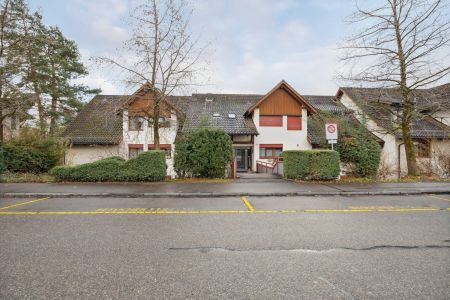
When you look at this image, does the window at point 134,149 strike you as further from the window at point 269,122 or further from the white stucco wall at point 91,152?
the window at point 269,122

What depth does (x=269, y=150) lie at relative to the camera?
22516 mm

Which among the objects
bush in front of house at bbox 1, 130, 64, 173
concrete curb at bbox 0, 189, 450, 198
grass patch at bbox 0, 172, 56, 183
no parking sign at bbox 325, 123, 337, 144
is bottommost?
concrete curb at bbox 0, 189, 450, 198

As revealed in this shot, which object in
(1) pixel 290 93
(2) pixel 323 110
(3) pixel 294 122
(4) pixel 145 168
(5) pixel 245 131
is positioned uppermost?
(1) pixel 290 93

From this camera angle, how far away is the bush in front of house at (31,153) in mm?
13930

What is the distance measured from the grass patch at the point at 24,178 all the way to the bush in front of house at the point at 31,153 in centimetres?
69

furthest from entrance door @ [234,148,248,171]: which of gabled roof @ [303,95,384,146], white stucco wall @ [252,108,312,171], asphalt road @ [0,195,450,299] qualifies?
asphalt road @ [0,195,450,299]

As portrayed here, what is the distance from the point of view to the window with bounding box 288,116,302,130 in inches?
893

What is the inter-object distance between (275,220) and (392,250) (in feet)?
7.81

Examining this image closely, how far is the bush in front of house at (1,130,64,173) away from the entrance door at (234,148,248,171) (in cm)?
1338

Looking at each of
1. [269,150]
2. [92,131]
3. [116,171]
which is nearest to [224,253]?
[116,171]

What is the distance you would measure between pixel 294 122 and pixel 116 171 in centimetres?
1607

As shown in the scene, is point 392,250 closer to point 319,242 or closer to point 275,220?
point 319,242

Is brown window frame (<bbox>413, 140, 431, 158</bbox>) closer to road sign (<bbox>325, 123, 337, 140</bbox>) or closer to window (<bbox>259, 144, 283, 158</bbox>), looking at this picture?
window (<bbox>259, 144, 283, 158</bbox>)

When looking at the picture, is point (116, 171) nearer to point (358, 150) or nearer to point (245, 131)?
point (245, 131)
